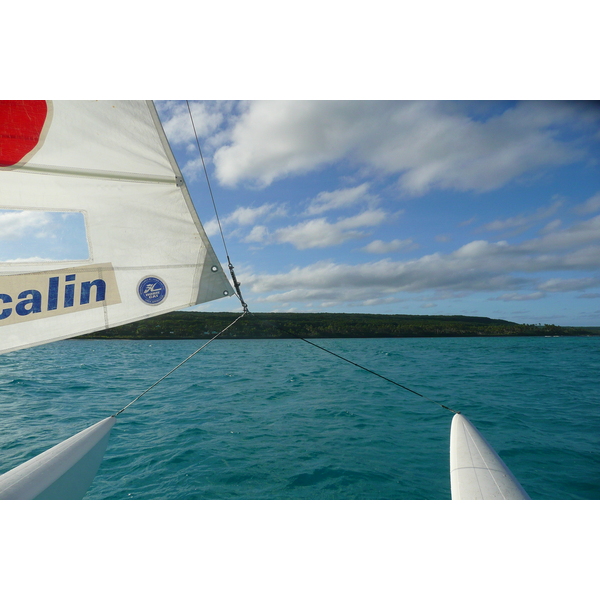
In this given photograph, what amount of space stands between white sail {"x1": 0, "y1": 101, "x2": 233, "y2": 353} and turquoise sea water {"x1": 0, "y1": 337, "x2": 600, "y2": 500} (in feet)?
8.47

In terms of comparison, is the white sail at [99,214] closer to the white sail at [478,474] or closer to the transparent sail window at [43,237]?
the transparent sail window at [43,237]

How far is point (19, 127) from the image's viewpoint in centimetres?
207

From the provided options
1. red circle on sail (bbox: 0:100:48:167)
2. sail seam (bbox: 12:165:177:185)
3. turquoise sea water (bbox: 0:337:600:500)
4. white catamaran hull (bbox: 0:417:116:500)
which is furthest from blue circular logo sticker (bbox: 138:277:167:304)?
turquoise sea water (bbox: 0:337:600:500)

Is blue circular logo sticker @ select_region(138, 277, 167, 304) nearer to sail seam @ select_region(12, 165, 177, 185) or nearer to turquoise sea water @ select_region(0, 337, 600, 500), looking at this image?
sail seam @ select_region(12, 165, 177, 185)

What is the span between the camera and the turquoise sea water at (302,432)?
12.7ft

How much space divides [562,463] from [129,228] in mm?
6295

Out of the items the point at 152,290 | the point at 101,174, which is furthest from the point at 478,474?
the point at 101,174

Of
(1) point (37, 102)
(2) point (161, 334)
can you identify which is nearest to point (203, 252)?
(1) point (37, 102)

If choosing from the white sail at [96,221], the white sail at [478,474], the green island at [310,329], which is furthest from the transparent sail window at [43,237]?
the green island at [310,329]

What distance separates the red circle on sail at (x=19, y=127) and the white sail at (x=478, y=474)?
14.4 feet

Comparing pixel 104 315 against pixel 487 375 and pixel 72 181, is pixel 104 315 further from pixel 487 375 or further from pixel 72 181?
pixel 487 375

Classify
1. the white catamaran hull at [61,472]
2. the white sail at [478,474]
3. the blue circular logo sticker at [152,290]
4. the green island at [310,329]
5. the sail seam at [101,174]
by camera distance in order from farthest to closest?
the green island at [310,329] < the white sail at [478,474] < the white catamaran hull at [61,472] < the blue circular logo sticker at [152,290] < the sail seam at [101,174]

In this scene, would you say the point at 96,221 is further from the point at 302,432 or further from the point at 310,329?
the point at 310,329

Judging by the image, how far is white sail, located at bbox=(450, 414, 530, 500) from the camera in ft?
9.18
